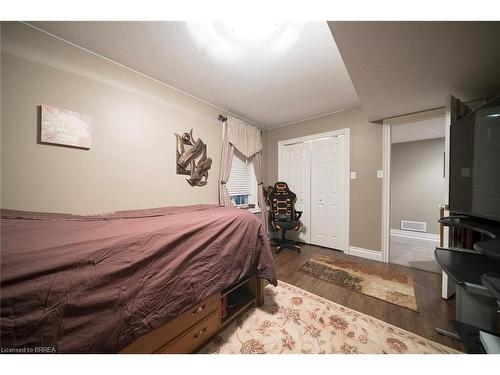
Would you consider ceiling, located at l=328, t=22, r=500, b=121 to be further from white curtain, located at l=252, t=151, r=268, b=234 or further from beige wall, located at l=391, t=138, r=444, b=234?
beige wall, located at l=391, t=138, r=444, b=234

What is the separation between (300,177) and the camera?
3.65 m

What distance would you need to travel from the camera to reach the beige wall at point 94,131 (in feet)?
4.60

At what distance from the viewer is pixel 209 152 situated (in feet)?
9.37

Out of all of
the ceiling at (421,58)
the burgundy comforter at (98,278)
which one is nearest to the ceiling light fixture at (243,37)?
the ceiling at (421,58)

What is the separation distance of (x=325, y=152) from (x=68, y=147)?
3641 mm

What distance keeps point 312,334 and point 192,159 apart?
2433 mm

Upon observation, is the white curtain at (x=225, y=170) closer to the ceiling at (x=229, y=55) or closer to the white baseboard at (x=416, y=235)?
the ceiling at (x=229, y=55)

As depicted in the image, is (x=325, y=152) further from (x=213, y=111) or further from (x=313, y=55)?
(x=213, y=111)

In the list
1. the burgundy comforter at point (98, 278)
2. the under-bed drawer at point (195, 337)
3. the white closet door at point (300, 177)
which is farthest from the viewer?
the white closet door at point (300, 177)

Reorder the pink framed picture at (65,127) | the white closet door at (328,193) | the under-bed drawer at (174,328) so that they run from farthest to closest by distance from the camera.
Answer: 1. the white closet door at (328,193)
2. the pink framed picture at (65,127)
3. the under-bed drawer at (174,328)

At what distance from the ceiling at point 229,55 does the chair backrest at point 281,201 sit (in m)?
1.61

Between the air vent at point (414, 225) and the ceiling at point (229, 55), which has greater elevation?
the ceiling at point (229, 55)

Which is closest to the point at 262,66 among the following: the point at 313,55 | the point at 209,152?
the point at 313,55

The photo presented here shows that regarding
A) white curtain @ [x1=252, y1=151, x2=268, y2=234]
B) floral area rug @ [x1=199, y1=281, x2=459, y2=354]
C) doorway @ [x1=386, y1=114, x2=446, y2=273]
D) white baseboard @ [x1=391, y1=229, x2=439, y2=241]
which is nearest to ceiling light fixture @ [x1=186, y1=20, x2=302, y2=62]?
white curtain @ [x1=252, y1=151, x2=268, y2=234]
